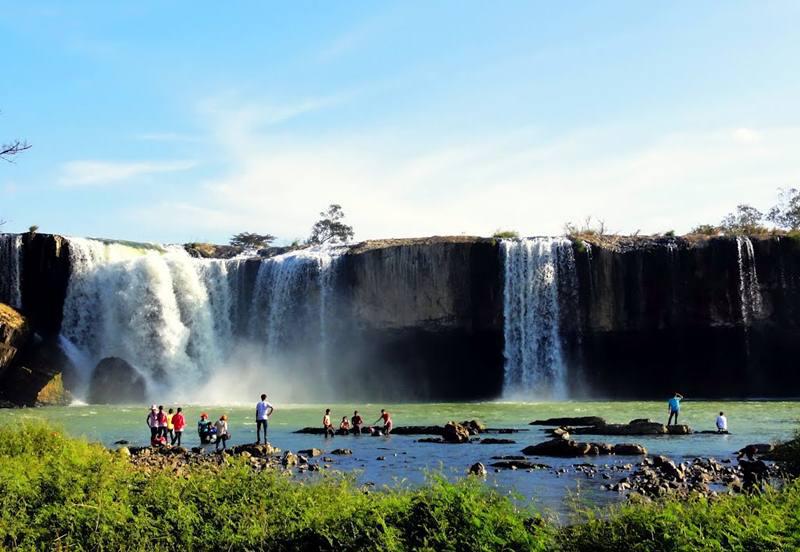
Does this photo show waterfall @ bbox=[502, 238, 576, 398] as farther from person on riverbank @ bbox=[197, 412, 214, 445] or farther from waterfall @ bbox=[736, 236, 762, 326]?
person on riverbank @ bbox=[197, 412, 214, 445]

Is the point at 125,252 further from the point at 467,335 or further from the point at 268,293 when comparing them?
the point at 467,335

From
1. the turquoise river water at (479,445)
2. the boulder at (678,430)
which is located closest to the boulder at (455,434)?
the turquoise river water at (479,445)

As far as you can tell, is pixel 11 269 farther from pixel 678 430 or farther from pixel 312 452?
pixel 678 430

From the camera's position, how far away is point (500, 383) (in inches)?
1905

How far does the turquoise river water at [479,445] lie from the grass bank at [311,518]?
198 centimetres

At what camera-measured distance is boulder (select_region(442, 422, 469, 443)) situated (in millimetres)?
25109

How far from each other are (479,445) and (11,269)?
3454 centimetres

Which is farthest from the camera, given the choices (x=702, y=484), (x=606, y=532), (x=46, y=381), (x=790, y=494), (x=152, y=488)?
(x=46, y=381)

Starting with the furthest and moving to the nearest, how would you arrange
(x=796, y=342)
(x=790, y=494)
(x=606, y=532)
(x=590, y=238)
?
1. (x=590, y=238)
2. (x=796, y=342)
3. (x=790, y=494)
4. (x=606, y=532)

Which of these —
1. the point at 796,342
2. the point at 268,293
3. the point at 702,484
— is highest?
the point at 268,293

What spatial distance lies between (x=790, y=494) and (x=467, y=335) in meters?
41.3

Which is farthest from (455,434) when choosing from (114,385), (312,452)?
(114,385)

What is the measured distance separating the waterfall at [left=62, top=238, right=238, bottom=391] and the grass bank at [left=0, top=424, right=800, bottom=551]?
38.3m

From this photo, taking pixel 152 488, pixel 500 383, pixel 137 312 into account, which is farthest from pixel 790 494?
pixel 137 312
